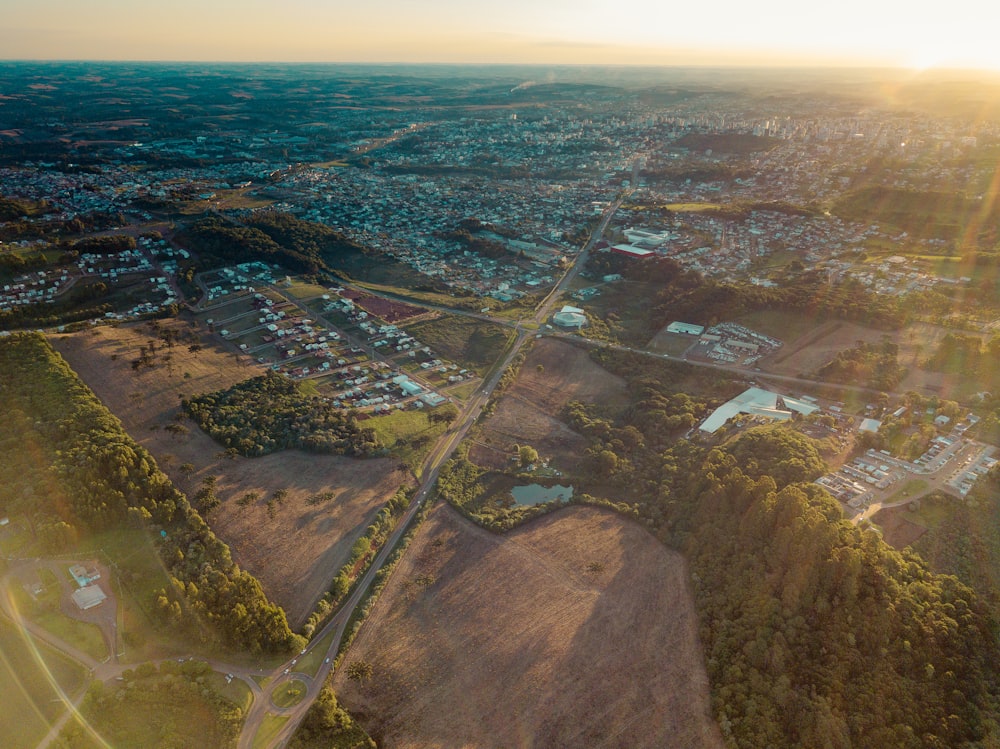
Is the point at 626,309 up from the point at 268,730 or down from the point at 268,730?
up

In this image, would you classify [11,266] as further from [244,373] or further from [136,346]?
[244,373]

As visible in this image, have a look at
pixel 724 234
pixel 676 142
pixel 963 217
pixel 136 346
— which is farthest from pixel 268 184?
pixel 963 217

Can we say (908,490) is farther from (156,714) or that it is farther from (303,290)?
(303,290)

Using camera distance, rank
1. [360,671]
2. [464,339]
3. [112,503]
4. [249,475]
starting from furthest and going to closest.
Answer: [464,339], [249,475], [112,503], [360,671]

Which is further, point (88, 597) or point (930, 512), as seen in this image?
point (930, 512)

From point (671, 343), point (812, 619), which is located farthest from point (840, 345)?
A: point (812, 619)

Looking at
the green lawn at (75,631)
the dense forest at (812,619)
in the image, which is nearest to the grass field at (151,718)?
the green lawn at (75,631)

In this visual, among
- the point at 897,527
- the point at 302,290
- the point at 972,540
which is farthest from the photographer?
the point at 302,290
